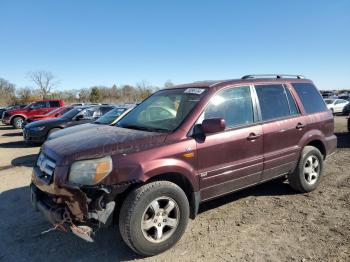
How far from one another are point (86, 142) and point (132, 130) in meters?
0.68

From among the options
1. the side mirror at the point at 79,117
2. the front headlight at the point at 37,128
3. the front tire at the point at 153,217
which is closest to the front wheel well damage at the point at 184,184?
the front tire at the point at 153,217

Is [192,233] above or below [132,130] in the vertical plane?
below

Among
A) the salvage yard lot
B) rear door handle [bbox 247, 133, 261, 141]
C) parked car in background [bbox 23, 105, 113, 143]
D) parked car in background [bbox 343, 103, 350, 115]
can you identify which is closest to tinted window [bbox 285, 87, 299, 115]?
rear door handle [bbox 247, 133, 261, 141]

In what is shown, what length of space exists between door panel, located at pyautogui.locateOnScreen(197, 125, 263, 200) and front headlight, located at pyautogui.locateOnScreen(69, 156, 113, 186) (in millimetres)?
1157

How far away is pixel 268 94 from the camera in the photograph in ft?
17.0

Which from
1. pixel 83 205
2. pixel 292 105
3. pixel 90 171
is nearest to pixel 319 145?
pixel 292 105

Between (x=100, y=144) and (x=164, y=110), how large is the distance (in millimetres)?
1296

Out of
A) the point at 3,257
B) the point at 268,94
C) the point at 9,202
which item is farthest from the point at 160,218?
the point at 9,202

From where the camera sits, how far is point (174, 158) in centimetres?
385

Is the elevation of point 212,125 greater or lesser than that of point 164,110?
lesser

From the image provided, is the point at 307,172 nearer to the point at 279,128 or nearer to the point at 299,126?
the point at 299,126

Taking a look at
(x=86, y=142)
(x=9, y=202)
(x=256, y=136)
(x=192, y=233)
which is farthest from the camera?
(x=9, y=202)

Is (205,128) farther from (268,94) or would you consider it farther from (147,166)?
(268,94)

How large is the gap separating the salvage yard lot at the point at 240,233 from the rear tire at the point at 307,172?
0.51 feet
